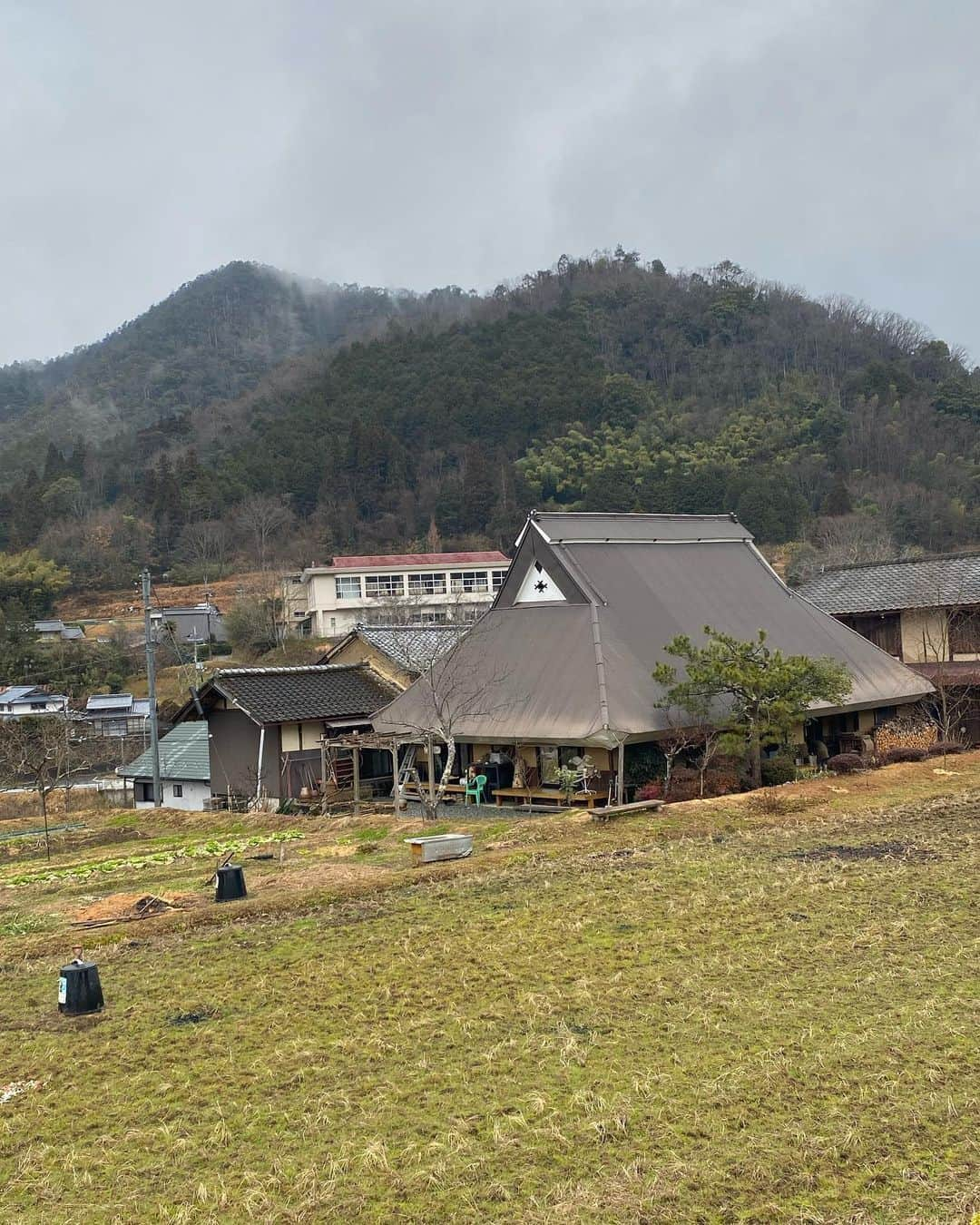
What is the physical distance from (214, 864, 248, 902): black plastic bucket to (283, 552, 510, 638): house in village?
45.0 m

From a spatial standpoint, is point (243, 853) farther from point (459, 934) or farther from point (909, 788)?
point (909, 788)

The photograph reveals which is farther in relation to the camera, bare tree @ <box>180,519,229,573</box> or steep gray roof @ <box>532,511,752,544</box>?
bare tree @ <box>180,519,229,573</box>

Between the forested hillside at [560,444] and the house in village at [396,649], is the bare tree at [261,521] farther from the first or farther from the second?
the house in village at [396,649]

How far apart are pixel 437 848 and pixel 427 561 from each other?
165 feet

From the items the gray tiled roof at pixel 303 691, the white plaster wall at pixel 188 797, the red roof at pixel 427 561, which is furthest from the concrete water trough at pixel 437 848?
the red roof at pixel 427 561

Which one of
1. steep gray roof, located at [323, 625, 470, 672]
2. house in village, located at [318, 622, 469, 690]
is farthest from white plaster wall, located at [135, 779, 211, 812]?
steep gray roof, located at [323, 625, 470, 672]

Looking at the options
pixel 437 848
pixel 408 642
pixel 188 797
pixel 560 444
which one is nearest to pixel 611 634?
pixel 437 848

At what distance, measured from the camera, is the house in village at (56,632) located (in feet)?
182

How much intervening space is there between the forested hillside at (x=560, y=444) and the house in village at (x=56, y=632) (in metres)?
12.0

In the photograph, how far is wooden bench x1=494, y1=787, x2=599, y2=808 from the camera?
19719 millimetres

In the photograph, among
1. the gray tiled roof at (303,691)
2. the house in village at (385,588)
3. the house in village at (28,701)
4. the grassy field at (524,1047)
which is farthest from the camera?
the house in village at (385,588)

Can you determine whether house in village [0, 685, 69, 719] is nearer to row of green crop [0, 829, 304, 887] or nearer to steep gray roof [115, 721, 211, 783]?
steep gray roof [115, 721, 211, 783]

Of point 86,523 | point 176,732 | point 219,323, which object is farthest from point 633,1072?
point 219,323

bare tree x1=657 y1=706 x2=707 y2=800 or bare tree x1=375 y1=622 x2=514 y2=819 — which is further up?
bare tree x1=375 y1=622 x2=514 y2=819
